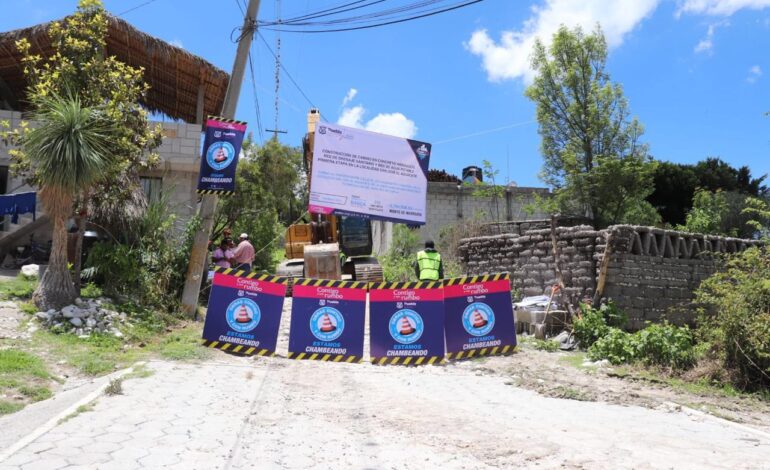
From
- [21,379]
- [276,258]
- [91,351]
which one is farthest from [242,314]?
[276,258]

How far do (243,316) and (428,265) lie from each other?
3584 mm

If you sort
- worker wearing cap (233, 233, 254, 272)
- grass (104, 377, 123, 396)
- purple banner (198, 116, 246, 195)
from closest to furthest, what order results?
grass (104, 377, 123, 396) → purple banner (198, 116, 246, 195) → worker wearing cap (233, 233, 254, 272)

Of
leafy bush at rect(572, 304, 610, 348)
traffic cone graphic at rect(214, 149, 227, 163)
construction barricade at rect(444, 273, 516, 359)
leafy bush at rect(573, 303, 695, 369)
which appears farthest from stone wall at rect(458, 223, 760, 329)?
traffic cone graphic at rect(214, 149, 227, 163)

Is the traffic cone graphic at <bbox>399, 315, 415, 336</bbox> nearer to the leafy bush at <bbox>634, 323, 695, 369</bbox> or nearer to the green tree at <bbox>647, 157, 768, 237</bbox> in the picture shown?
the leafy bush at <bbox>634, 323, 695, 369</bbox>

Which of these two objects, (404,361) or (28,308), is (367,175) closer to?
(404,361)

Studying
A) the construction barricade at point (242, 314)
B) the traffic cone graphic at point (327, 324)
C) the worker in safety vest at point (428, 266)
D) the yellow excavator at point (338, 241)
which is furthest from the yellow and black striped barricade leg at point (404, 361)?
the yellow excavator at point (338, 241)

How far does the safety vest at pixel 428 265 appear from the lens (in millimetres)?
11320

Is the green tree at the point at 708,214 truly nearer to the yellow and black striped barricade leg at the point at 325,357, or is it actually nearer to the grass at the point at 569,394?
the grass at the point at 569,394

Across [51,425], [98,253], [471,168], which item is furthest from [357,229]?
[471,168]

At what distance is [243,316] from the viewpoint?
9.97 m

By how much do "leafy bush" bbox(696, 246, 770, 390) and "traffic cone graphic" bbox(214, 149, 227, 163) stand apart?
9197 millimetres

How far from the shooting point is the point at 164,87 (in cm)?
1830

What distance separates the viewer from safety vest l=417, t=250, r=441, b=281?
37.1 ft

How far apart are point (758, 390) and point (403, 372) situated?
17.3 ft
